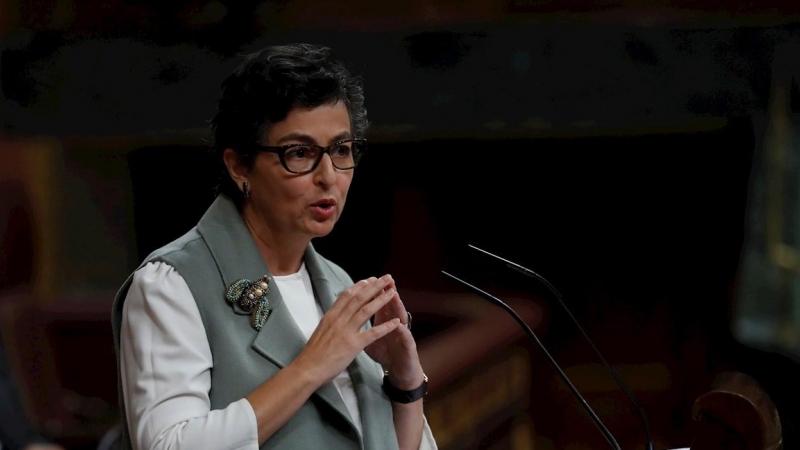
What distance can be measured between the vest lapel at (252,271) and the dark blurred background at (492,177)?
1.10 m

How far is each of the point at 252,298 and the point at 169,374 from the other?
0.62 ft

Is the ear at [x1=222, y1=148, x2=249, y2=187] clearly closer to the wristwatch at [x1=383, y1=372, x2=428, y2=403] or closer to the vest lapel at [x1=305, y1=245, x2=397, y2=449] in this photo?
the vest lapel at [x1=305, y1=245, x2=397, y2=449]

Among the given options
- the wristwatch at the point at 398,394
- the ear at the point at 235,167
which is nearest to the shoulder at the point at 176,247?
the ear at the point at 235,167

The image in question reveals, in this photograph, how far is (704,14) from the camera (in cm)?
275

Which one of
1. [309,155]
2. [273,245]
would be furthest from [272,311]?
[309,155]

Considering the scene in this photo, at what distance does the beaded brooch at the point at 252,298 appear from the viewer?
1.42 m

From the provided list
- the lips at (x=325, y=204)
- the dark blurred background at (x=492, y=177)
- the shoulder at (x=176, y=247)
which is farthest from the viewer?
the dark blurred background at (x=492, y=177)

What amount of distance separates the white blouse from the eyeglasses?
24 cm

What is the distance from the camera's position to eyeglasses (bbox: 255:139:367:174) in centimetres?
148

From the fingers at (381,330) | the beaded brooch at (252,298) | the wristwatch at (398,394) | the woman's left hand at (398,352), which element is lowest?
the wristwatch at (398,394)

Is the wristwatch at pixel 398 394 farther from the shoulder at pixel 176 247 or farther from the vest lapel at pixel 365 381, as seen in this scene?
the shoulder at pixel 176 247

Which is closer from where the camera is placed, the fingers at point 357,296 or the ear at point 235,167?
the fingers at point 357,296

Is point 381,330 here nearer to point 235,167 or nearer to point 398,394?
point 398,394

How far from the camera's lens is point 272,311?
4.76 ft
